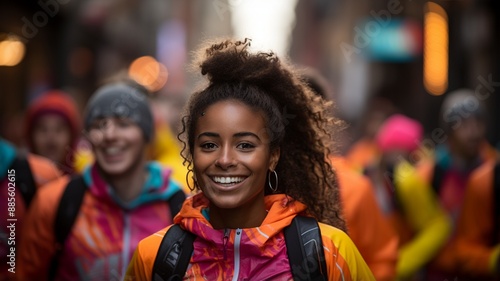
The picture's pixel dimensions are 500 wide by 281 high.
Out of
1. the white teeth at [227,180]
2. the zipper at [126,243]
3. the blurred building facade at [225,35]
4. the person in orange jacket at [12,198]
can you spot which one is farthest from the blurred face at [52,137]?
the white teeth at [227,180]

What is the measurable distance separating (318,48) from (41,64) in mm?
32886

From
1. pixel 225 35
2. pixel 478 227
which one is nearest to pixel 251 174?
pixel 225 35

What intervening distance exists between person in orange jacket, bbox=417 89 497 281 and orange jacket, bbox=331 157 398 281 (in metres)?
1.81

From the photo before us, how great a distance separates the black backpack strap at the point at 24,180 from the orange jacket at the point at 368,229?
2.31 meters

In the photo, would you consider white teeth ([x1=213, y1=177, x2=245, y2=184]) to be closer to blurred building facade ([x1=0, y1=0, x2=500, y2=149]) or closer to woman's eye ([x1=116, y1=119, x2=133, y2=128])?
blurred building facade ([x1=0, y1=0, x2=500, y2=149])

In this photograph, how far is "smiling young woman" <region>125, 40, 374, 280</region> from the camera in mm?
3773

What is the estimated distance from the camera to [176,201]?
218 inches

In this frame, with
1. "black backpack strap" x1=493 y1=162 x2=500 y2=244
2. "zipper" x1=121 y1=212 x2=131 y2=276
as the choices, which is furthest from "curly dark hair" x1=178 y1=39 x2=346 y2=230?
"black backpack strap" x1=493 y1=162 x2=500 y2=244

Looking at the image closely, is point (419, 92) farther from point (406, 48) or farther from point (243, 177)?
point (243, 177)

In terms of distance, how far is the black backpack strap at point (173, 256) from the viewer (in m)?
3.76

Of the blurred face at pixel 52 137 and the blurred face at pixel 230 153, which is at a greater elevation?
the blurred face at pixel 52 137

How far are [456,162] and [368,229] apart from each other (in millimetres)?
2558

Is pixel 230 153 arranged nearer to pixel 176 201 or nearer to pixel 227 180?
pixel 227 180

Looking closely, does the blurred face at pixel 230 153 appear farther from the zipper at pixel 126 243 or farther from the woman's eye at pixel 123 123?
the woman's eye at pixel 123 123
